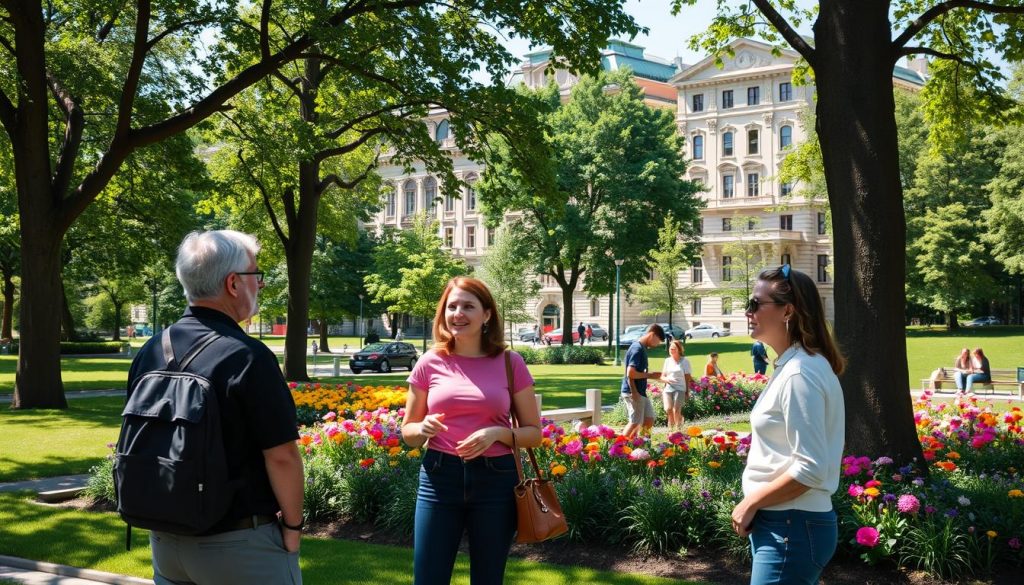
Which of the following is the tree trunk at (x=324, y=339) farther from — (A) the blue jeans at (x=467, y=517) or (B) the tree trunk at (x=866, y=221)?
(A) the blue jeans at (x=467, y=517)

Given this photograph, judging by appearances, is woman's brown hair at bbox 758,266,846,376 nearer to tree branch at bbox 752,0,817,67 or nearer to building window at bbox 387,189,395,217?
tree branch at bbox 752,0,817,67

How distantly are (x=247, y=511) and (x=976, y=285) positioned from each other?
55702 mm

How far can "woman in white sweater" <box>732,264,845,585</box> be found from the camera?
318cm

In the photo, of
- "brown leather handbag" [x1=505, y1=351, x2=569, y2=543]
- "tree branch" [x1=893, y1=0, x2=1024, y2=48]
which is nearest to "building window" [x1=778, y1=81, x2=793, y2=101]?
"tree branch" [x1=893, y1=0, x2=1024, y2=48]

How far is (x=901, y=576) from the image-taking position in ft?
19.5

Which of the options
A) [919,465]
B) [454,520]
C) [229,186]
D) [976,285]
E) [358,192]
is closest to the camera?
[454,520]

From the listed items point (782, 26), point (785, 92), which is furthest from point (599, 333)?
point (782, 26)

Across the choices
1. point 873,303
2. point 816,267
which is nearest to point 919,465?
point 873,303

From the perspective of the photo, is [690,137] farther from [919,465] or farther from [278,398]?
[278,398]

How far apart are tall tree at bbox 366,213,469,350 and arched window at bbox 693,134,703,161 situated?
26.2 metres

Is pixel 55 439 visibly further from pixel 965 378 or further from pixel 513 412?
pixel 965 378

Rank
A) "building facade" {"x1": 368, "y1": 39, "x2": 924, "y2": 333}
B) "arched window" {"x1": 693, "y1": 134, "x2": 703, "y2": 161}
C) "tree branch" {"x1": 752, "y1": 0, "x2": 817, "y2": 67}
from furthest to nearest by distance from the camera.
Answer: "arched window" {"x1": 693, "y1": 134, "x2": 703, "y2": 161}, "building facade" {"x1": 368, "y1": 39, "x2": 924, "y2": 333}, "tree branch" {"x1": 752, "y1": 0, "x2": 817, "y2": 67}

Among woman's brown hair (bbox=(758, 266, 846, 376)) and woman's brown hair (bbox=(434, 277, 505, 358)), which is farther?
woman's brown hair (bbox=(434, 277, 505, 358))

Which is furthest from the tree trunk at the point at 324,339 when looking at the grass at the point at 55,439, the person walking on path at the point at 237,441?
the person walking on path at the point at 237,441
